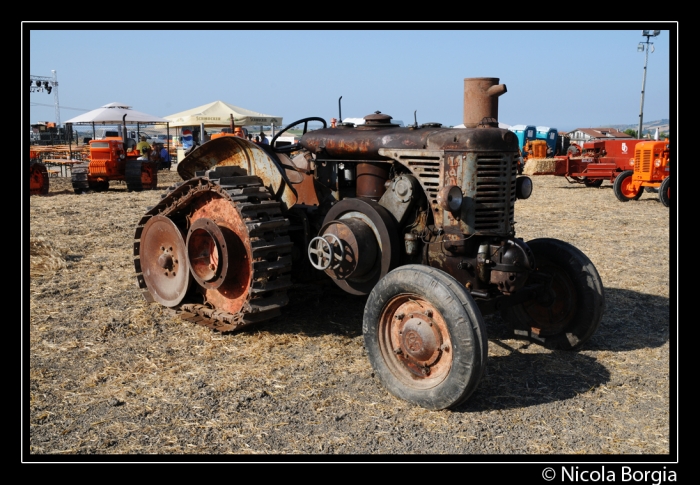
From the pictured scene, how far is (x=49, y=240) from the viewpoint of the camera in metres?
9.21

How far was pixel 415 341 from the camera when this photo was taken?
157 inches

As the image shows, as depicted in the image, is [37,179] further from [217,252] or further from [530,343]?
[530,343]

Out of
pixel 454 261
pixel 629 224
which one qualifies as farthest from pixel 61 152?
pixel 454 261

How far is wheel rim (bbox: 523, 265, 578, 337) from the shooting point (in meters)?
4.86

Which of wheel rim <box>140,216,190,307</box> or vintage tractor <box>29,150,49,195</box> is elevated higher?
vintage tractor <box>29,150,49,195</box>

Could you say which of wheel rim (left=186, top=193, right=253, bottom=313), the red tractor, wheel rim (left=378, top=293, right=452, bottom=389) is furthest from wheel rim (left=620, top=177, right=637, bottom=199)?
wheel rim (left=378, top=293, right=452, bottom=389)

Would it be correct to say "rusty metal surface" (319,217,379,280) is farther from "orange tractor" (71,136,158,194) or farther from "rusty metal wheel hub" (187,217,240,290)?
"orange tractor" (71,136,158,194)

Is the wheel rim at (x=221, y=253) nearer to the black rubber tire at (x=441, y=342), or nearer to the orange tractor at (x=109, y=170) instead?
the black rubber tire at (x=441, y=342)

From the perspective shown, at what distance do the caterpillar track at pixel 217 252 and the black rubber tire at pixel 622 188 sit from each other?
1234cm

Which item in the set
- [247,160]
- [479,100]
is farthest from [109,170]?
[479,100]

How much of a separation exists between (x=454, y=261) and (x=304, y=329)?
5.38 ft

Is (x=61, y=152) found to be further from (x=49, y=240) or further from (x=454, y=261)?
(x=454, y=261)

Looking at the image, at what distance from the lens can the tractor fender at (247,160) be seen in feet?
17.7

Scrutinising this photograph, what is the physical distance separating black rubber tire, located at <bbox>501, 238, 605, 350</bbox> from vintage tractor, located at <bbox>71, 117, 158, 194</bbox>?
14285mm
